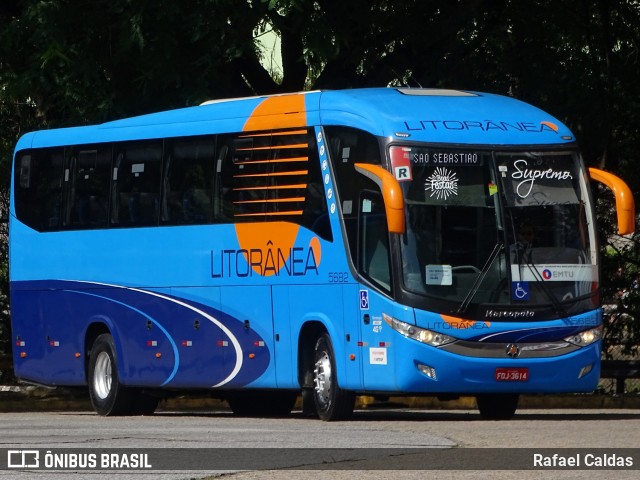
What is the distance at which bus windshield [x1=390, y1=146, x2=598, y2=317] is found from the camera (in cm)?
1911

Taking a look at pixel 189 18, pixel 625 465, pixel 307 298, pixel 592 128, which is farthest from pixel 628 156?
pixel 625 465

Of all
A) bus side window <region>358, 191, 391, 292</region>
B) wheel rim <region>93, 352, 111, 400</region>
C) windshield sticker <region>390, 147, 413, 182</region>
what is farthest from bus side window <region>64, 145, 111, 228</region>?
windshield sticker <region>390, 147, 413, 182</region>

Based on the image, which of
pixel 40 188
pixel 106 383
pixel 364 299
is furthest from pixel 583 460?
pixel 40 188

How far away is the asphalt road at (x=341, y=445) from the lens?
512 inches

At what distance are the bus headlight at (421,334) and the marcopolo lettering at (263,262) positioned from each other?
156 cm

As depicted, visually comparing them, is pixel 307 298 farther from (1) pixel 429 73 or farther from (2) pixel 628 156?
(2) pixel 628 156

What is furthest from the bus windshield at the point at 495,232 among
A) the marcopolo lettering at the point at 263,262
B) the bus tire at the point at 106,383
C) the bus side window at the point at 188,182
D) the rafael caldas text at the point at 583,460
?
the bus tire at the point at 106,383

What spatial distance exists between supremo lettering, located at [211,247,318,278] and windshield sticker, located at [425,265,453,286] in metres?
1.65

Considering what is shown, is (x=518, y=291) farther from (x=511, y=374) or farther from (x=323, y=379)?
(x=323, y=379)

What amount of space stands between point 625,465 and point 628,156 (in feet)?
51.5

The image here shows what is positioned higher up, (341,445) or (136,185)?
(136,185)

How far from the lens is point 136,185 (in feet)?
76.1

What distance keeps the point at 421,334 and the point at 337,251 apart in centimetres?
145

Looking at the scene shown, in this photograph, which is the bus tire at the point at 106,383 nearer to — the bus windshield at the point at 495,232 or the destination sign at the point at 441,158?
the bus windshield at the point at 495,232
